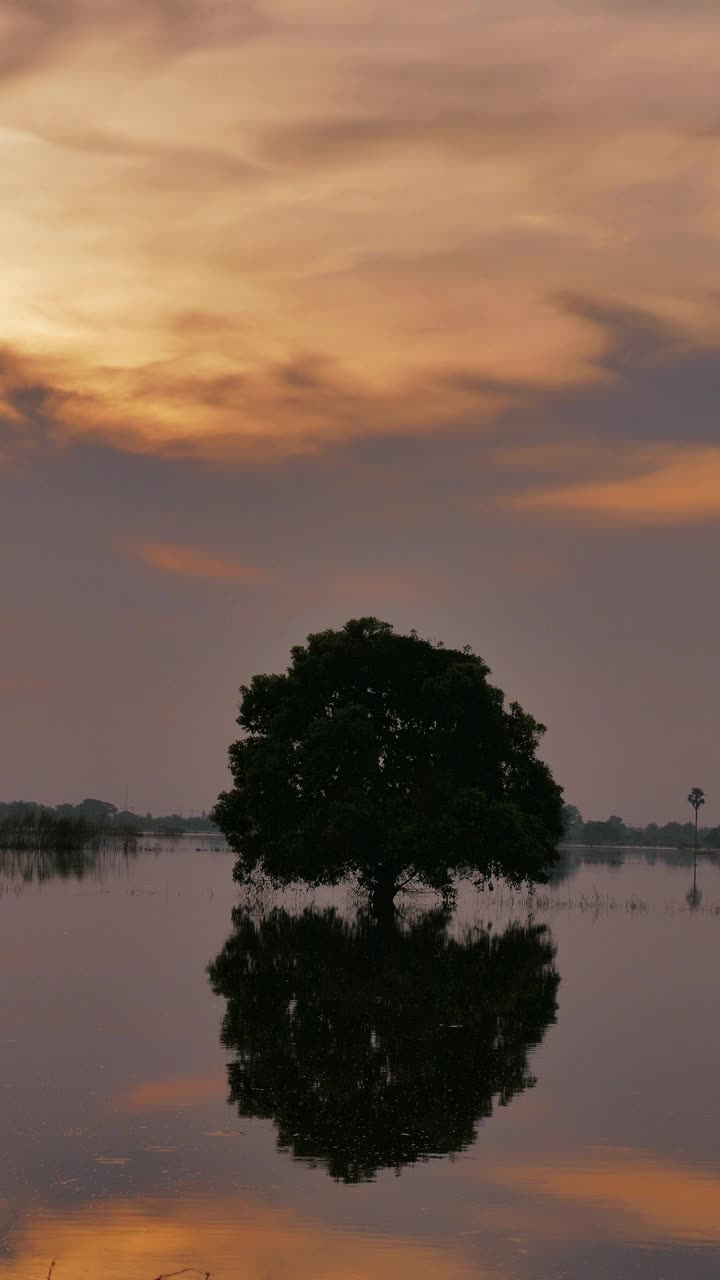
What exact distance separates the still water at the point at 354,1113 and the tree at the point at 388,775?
50.6ft

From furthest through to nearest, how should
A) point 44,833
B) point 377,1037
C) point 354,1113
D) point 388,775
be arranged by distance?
point 44,833 < point 388,775 < point 377,1037 < point 354,1113

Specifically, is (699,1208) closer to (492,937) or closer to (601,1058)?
(601,1058)

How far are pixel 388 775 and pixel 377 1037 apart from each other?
119 feet

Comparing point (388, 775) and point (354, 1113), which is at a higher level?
point (388, 775)

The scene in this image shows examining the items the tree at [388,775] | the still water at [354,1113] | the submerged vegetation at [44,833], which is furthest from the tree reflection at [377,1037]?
the submerged vegetation at [44,833]

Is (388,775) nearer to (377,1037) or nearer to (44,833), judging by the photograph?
→ (377,1037)

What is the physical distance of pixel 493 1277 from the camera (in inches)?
534

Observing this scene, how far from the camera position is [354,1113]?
2039 centimetres

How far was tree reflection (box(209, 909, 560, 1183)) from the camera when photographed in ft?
63.9

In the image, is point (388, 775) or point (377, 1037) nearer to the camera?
point (377, 1037)

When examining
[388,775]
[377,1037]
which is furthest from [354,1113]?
[388,775]

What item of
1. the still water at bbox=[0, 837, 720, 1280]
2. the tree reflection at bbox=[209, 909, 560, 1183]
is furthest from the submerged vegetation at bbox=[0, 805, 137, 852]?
the still water at bbox=[0, 837, 720, 1280]

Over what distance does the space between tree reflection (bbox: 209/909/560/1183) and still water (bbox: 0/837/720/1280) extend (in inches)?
3.2

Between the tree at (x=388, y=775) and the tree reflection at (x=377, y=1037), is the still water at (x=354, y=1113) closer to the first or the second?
the tree reflection at (x=377, y=1037)
